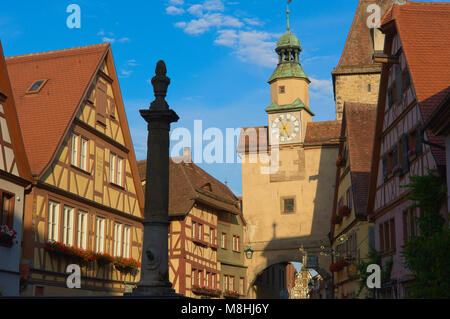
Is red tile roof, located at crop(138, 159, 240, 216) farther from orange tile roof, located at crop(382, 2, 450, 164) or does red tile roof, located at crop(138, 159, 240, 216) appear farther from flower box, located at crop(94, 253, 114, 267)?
orange tile roof, located at crop(382, 2, 450, 164)

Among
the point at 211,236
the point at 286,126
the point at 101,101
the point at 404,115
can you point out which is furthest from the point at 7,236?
the point at 286,126

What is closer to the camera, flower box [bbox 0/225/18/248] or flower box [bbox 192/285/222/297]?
flower box [bbox 0/225/18/248]

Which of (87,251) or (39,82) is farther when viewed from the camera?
(39,82)

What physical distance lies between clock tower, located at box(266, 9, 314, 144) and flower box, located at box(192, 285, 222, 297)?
41.4 feet

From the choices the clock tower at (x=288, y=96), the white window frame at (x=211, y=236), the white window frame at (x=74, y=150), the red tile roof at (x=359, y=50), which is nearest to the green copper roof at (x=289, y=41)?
the clock tower at (x=288, y=96)

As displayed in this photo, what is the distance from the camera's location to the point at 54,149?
70.1 feet

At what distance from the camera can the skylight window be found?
943 inches

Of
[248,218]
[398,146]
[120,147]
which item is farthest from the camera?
[248,218]

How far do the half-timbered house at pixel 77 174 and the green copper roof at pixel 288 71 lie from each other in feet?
75.9

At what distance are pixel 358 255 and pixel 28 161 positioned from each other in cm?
1395

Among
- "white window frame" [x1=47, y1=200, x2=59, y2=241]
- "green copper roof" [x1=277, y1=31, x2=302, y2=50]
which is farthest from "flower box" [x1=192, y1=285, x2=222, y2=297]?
"green copper roof" [x1=277, y1=31, x2=302, y2=50]

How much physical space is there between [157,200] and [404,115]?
9480 millimetres

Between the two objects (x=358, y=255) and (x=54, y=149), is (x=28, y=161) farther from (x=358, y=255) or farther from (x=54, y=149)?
(x=358, y=255)

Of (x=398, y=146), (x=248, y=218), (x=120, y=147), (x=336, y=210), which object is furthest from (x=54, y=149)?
(x=248, y=218)
